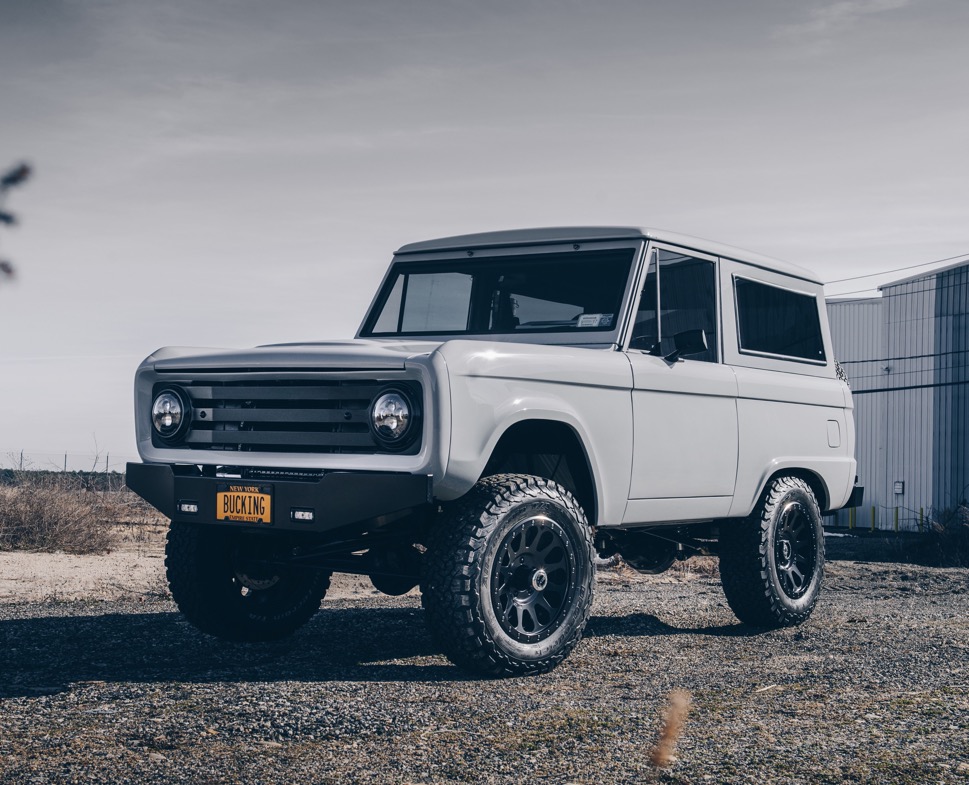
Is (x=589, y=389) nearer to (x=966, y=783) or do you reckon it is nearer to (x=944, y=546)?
(x=966, y=783)

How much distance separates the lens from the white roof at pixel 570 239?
6.65 metres

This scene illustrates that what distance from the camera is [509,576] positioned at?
5.43 m

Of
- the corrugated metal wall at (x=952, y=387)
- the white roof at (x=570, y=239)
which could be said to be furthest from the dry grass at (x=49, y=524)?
the corrugated metal wall at (x=952, y=387)

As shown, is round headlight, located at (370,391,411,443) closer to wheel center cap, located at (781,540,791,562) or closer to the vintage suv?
the vintage suv

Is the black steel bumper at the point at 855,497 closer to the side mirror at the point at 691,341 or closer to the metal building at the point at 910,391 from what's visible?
the side mirror at the point at 691,341

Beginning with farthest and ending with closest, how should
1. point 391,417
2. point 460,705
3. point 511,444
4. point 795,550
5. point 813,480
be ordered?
point 813,480, point 795,550, point 511,444, point 391,417, point 460,705

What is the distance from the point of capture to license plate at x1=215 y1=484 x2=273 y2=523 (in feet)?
17.7

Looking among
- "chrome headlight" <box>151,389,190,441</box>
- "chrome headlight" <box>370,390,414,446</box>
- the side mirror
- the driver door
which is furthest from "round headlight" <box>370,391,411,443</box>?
the side mirror

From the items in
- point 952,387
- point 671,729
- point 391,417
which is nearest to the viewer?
point 671,729

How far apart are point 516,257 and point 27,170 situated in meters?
3.75

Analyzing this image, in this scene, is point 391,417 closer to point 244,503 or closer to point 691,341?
point 244,503

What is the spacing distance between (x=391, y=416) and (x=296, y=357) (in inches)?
24.1

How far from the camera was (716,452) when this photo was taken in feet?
22.4

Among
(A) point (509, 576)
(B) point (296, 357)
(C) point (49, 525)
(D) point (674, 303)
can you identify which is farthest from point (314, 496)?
(C) point (49, 525)
